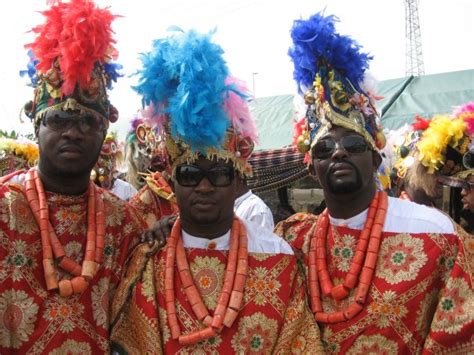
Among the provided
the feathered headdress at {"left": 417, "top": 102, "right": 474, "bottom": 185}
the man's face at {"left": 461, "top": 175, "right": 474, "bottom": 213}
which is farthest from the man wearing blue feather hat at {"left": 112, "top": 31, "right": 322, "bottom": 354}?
the feathered headdress at {"left": 417, "top": 102, "right": 474, "bottom": 185}

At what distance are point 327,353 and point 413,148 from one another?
7.96ft

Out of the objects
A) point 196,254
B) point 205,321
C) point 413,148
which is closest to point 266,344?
point 205,321

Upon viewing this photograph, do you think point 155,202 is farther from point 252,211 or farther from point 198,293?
point 198,293

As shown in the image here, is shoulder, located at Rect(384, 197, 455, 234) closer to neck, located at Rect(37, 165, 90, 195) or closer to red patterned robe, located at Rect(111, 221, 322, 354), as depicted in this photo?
red patterned robe, located at Rect(111, 221, 322, 354)

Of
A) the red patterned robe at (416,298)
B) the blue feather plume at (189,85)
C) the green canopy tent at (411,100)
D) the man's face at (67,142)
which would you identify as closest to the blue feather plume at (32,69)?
the man's face at (67,142)

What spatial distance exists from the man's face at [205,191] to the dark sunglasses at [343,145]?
552mm

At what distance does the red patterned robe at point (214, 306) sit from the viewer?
263 centimetres

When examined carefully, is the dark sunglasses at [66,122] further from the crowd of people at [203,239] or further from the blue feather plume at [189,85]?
the blue feather plume at [189,85]

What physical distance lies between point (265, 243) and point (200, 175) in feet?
1.72

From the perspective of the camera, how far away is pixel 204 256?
2.84 meters

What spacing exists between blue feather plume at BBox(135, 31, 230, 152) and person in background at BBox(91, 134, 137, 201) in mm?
2834

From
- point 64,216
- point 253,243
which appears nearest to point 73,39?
point 64,216

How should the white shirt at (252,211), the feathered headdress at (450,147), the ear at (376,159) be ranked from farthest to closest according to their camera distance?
1. the white shirt at (252,211)
2. the feathered headdress at (450,147)
3. the ear at (376,159)

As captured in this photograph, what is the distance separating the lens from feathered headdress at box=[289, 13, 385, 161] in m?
3.13
